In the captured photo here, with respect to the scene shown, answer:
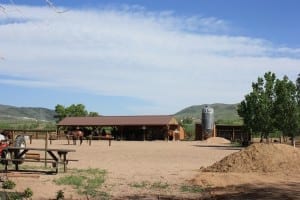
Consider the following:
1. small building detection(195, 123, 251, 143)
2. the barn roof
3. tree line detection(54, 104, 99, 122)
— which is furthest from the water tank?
tree line detection(54, 104, 99, 122)

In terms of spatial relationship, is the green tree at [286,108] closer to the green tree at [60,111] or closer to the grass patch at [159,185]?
the grass patch at [159,185]

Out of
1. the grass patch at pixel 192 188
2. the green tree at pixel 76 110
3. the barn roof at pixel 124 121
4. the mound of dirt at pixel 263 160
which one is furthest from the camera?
the green tree at pixel 76 110

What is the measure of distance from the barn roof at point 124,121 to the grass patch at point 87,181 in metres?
47.1

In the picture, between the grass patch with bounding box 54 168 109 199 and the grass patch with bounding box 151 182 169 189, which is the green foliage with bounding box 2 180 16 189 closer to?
the grass patch with bounding box 54 168 109 199

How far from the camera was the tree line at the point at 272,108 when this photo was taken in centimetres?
4666

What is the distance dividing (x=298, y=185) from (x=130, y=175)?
553 centimetres

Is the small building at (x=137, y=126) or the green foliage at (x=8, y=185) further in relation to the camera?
the small building at (x=137, y=126)

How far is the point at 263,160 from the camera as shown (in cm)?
1966

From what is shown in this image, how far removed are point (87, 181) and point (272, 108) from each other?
34667 mm

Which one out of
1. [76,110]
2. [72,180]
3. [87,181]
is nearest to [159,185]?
[87,181]

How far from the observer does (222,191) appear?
579 inches

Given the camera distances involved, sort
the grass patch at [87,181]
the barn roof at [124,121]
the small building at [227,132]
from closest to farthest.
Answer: the grass patch at [87,181], the small building at [227,132], the barn roof at [124,121]

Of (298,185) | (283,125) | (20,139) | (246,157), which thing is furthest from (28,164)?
(283,125)

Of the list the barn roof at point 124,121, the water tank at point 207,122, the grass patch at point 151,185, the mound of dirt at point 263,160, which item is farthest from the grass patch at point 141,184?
the water tank at point 207,122
